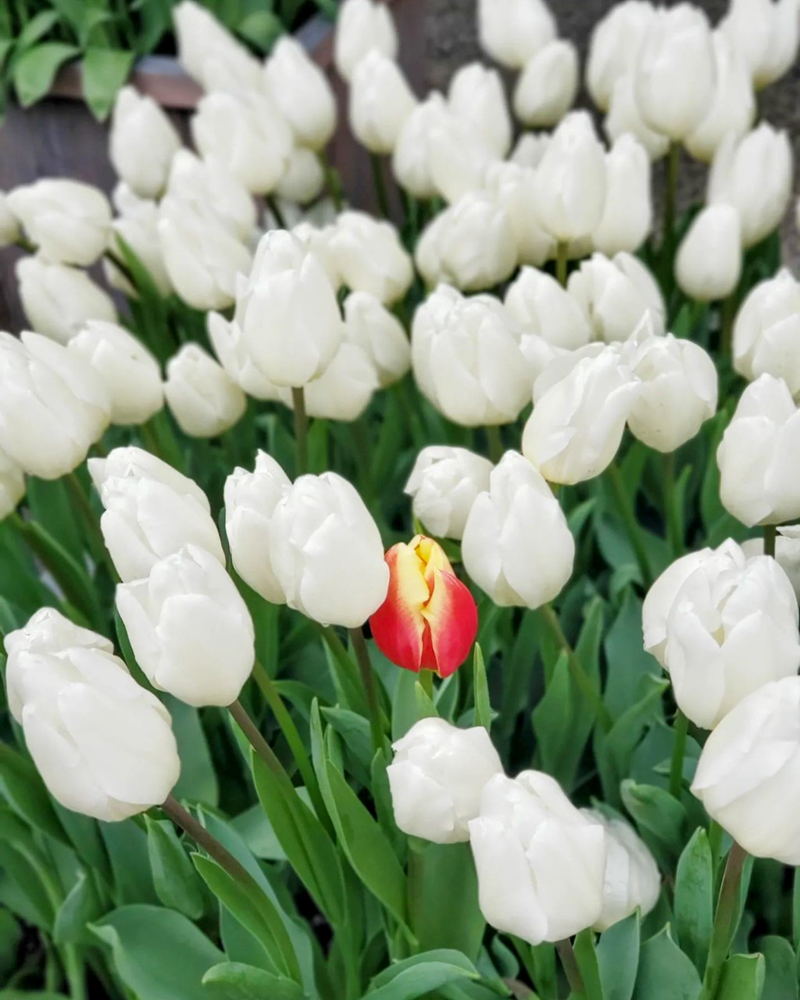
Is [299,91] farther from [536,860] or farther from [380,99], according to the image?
[536,860]

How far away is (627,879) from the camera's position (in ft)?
1.26

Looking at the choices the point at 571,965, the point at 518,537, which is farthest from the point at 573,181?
the point at 571,965

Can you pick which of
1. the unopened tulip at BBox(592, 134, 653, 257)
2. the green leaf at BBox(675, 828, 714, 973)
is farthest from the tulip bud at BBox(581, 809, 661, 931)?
the unopened tulip at BBox(592, 134, 653, 257)

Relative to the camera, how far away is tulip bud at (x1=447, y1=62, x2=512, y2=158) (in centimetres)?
70

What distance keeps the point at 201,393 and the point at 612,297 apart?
212 mm

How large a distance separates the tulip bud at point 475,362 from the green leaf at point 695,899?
19 cm

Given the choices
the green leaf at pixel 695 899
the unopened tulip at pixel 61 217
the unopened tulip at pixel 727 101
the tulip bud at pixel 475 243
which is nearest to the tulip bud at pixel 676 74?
the unopened tulip at pixel 727 101

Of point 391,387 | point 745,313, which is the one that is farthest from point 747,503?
point 391,387

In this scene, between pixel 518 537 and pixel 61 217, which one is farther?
pixel 61 217

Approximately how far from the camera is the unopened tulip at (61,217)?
62 centimetres

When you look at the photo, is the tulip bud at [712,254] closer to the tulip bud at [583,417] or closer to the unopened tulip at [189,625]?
the tulip bud at [583,417]

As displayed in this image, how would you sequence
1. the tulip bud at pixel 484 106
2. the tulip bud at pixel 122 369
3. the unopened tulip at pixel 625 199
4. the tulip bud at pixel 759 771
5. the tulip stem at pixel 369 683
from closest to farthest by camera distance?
the tulip bud at pixel 759 771, the tulip stem at pixel 369 683, the tulip bud at pixel 122 369, the unopened tulip at pixel 625 199, the tulip bud at pixel 484 106

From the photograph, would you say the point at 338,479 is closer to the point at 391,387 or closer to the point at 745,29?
the point at 391,387

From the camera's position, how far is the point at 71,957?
19.1 inches
